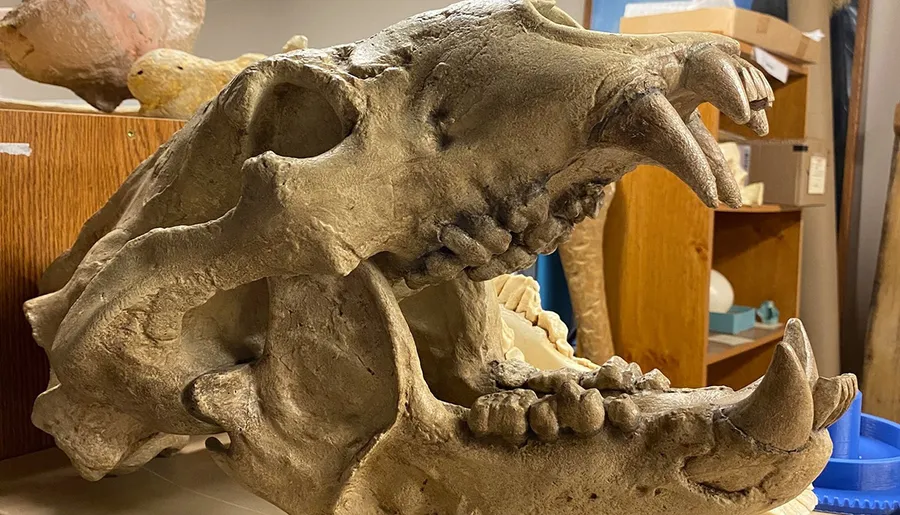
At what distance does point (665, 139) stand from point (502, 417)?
0.82 ft

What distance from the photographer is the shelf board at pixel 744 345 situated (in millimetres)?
2234

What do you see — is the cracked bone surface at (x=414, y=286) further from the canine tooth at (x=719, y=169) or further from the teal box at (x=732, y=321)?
the teal box at (x=732, y=321)

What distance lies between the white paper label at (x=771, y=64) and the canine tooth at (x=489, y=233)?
176 cm

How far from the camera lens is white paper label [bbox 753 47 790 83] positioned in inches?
83.8

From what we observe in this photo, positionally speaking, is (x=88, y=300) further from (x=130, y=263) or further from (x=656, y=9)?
(x=656, y=9)

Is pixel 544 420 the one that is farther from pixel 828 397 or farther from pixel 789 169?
pixel 789 169

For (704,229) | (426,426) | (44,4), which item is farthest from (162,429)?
(704,229)

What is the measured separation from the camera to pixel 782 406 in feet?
1.79

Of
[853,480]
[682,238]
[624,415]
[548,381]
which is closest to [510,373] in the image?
[548,381]

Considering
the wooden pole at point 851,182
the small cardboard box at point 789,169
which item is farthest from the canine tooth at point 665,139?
the wooden pole at point 851,182

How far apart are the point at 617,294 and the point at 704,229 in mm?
330

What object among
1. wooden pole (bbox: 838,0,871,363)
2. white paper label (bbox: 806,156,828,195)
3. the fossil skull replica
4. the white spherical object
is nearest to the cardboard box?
white paper label (bbox: 806,156,828,195)

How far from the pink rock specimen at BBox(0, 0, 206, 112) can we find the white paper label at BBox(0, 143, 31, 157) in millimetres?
216

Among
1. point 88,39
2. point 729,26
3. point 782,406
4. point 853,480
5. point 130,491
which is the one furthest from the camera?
point 729,26
